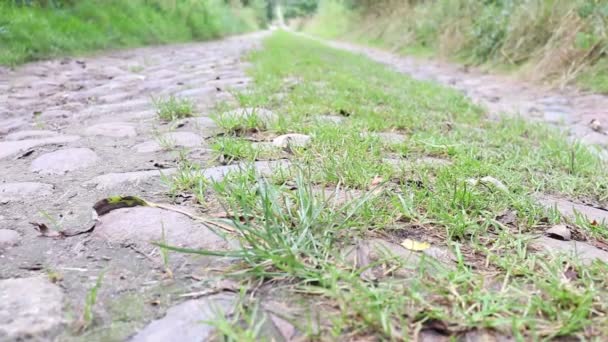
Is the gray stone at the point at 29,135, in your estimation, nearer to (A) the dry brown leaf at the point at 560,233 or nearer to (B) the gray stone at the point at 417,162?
(B) the gray stone at the point at 417,162

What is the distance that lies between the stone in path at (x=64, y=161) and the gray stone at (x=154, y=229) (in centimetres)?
51

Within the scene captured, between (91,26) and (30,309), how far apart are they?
5572mm

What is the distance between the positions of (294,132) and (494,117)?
1.75 metres

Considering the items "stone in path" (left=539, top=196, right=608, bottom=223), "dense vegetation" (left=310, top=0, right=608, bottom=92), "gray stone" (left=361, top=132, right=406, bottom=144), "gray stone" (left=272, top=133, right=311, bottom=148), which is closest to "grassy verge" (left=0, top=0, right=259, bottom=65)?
"gray stone" (left=272, top=133, right=311, bottom=148)

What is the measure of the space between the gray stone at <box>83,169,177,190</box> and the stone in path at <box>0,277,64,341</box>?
527 mm

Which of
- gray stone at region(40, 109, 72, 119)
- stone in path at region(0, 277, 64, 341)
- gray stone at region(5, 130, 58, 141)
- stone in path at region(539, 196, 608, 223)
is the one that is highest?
stone in path at region(0, 277, 64, 341)

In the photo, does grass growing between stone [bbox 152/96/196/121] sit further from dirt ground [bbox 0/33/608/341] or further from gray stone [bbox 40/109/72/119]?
gray stone [bbox 40/109/72/119]

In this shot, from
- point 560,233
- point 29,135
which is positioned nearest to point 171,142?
point 29,135

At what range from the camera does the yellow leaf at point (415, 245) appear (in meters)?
0.96

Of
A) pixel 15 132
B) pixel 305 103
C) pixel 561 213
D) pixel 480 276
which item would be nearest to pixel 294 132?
pixel 305 103

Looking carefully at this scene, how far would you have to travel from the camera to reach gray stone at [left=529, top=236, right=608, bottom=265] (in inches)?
37.4

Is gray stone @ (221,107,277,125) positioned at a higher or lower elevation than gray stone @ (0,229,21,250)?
lower

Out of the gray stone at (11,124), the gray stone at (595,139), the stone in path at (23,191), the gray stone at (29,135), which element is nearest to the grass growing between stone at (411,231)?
the stone in path at (23,191)

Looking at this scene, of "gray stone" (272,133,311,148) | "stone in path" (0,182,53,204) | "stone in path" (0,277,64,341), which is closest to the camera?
"stone in path" (0,277,64,341)
